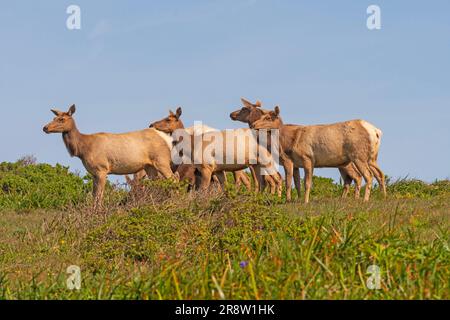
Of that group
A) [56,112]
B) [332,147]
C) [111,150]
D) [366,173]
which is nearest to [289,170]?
[332,147]

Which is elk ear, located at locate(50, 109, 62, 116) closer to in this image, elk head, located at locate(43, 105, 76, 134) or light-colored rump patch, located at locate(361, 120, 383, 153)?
elk head, located at locate(43, 105, 76, 134)

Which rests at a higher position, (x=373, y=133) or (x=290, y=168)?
(x=373, y=133)

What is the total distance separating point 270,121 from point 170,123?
2.91 metres

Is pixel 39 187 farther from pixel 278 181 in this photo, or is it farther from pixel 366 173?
pixel 366 173

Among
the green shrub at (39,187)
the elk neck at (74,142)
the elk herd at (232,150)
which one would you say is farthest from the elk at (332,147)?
the green shrub at (39,187)

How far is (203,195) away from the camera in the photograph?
14148mm

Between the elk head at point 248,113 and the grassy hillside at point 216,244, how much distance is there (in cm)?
292

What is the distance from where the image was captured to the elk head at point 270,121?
20.2 meters

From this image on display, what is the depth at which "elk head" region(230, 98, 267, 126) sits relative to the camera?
21188 millimetres

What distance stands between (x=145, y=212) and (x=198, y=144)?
7.09 meters

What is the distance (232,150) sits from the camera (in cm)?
1959
